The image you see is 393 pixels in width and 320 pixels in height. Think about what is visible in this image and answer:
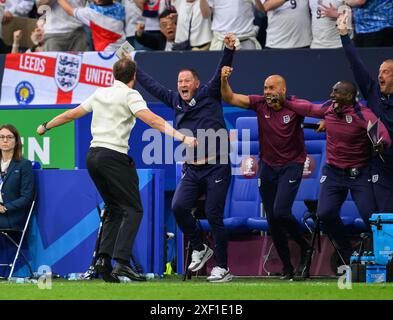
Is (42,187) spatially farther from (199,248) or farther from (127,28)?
(127,28)

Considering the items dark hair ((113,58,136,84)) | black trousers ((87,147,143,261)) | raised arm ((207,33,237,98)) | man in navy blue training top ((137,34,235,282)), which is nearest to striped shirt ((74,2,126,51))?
man in navy blue training top ((137,34,235,282))

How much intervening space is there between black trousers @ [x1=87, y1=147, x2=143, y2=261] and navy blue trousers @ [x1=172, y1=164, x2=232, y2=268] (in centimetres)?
103

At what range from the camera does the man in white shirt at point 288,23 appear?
15.1 metres

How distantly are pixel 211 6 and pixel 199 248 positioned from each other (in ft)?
14.9

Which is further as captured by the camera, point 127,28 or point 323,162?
point 127,28

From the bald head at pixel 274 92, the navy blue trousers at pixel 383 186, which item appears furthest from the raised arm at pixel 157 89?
the navy blue trousers at pixel 383 186

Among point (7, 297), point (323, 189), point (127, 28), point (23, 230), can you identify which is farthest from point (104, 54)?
point (7, 297)

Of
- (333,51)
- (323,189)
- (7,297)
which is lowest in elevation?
(7,297)

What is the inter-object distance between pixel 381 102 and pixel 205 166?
6.40ft

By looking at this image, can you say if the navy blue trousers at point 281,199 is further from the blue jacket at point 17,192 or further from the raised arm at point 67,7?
the raised arm at point 67,7

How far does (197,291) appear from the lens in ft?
33.5

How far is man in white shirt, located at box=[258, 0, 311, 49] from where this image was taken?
15109mm

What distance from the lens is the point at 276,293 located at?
9977 mm

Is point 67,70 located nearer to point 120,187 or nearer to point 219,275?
point 219,275
